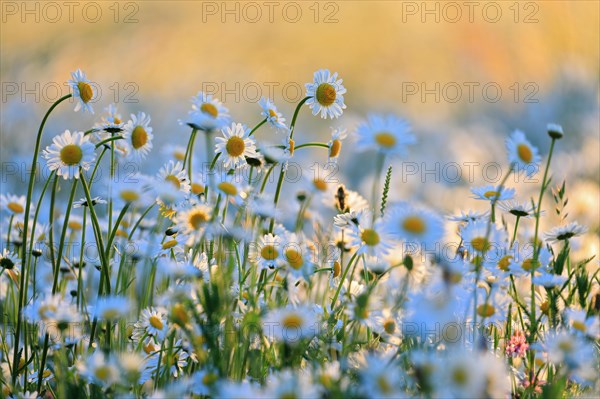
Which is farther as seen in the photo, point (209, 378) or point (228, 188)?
point (228, 188)

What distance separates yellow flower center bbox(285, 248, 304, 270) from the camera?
5.04 feet

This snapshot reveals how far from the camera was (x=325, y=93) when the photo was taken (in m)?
1.87

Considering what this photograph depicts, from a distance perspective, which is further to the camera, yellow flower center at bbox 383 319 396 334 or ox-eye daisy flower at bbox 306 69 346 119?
ox-eye daisy flower at bbox 306 69 346 119

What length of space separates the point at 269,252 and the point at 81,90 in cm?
56

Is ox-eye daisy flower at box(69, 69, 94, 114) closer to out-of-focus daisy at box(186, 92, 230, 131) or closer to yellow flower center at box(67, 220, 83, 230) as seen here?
out-of-focus daisy at box(186, 92, 230, 131)

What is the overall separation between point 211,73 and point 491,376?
5040 millimetres

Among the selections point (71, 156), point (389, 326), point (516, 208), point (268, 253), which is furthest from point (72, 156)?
point (516, 208)

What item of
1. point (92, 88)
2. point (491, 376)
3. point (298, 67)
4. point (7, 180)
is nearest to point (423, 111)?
point (298, 67)

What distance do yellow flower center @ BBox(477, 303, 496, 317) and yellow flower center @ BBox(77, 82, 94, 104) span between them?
3.10 feet

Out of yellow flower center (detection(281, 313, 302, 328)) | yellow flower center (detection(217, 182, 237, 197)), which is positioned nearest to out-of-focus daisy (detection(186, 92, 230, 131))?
yellow flower center (detection(217, 182, 237, 197))

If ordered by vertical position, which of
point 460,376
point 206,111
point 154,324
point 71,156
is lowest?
point 154,324

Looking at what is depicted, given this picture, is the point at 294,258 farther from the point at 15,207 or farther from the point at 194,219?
the point at 15,207

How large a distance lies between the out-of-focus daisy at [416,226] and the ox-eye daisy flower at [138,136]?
2.35 ft

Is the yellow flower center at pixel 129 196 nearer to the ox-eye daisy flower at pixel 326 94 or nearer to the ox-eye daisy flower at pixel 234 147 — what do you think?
the ox-eye daisy flower at pixel 234 147
